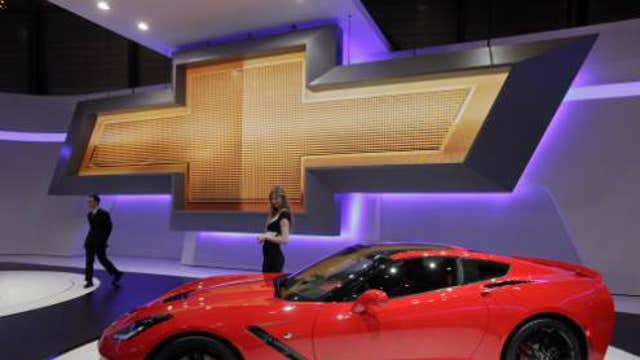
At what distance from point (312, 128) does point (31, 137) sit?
294 inches

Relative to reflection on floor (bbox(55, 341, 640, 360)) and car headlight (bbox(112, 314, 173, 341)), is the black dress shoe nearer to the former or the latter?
reflection on floor (bbox(55, 341, 640, 360))

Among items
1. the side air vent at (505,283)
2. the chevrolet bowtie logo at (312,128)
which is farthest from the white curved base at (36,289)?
the side air vent at (505,283)

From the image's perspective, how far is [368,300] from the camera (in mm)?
2502

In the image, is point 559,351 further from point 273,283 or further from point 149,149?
point 149,149

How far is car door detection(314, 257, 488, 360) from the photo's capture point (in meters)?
2.51

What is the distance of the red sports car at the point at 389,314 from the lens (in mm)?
2494

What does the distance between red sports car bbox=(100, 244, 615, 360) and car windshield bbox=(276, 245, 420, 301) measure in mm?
10

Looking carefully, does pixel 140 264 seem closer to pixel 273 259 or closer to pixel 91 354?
pixel 273 259

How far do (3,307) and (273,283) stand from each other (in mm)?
3854

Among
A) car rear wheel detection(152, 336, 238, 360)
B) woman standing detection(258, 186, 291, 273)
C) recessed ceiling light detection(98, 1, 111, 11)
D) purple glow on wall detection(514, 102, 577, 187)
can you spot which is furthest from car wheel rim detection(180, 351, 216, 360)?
recessed ceiling light detection(98, 1, 111, 11)

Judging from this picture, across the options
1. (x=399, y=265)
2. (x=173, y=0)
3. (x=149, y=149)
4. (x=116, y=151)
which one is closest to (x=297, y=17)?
(x=173, y=0)

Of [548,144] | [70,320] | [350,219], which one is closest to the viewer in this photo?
[70,320]

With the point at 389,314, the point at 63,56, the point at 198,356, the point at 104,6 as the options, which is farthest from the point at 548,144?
the point at 63,56

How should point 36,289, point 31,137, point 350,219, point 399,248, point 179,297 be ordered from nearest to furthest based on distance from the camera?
point 179,297
point 399,248
point 36,289
point 350,219
point 31,137
